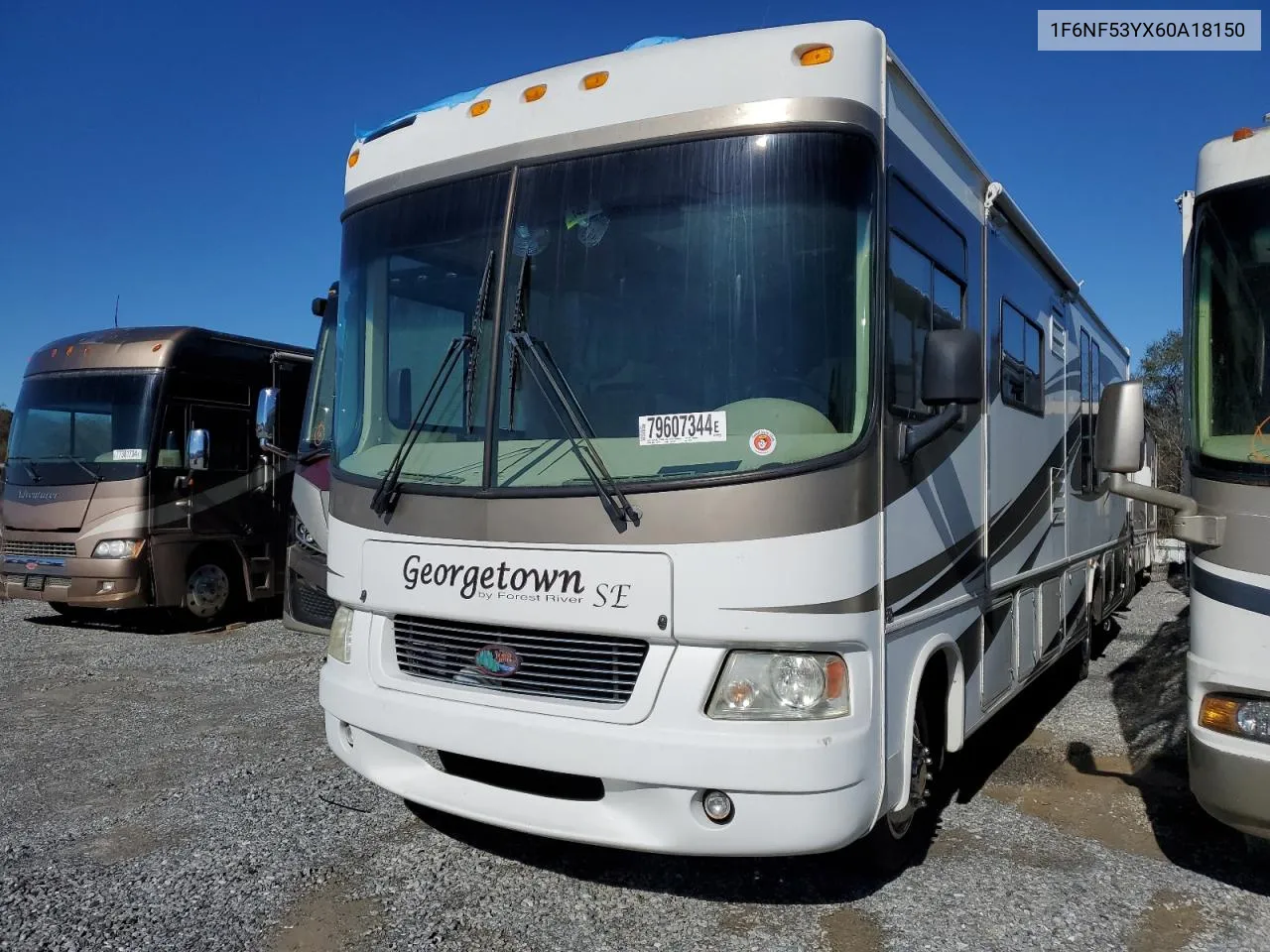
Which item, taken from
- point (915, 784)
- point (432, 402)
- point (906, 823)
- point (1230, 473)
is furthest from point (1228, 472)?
point (432, 402)

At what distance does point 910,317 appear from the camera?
3584 millimetres

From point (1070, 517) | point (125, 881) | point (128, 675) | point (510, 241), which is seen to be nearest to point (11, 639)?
point (128, 675)

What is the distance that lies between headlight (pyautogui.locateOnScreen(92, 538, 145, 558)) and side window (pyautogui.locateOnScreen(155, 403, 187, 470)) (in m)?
0.73

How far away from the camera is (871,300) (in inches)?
127

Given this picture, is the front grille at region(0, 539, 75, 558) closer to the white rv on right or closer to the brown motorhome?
the brown motorhome

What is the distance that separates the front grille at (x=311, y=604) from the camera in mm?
7480

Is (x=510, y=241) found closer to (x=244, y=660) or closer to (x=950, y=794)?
(x=950, y=794)

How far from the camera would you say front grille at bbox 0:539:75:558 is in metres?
9.53

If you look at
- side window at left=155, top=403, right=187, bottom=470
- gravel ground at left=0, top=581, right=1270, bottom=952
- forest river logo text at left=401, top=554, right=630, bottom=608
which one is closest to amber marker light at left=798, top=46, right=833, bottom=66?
forest river logo text at left=401, top=554, right=630, bottom=608

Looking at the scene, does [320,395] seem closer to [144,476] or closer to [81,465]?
[144,476]

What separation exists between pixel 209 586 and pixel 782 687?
8.44 meters

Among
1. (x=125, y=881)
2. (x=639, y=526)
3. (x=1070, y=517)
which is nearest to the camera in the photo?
(x=639, y=526)

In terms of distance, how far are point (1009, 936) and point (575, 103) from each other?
3.14 metres

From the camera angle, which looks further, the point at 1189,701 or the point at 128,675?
the point at 128,675
